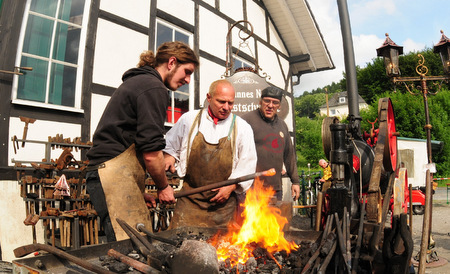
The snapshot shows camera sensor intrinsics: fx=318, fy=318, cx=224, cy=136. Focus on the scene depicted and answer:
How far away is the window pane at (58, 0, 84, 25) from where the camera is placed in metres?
5.00

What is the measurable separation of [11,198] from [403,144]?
1486 centimetres

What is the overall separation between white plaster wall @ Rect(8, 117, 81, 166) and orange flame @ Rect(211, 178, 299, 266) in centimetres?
315

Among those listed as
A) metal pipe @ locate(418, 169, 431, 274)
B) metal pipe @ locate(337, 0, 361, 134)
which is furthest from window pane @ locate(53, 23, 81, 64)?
metal pipe @ locate(418, 169, 431, 274)

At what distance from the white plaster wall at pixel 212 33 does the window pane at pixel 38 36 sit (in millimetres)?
3569

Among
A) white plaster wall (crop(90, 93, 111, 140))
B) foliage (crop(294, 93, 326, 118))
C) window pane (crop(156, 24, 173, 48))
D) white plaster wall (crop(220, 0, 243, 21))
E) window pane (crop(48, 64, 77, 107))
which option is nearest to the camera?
window pane (crop(48, 64, 77, 107))

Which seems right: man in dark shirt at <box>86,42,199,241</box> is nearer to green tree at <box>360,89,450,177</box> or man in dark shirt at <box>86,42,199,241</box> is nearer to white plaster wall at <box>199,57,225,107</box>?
white plaster wall at <box>199,57,225,107</box>

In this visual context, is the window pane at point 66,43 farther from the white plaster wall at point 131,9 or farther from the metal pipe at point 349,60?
the metal pipe at point 349,60

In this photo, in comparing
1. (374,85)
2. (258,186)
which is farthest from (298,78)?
(374,85)

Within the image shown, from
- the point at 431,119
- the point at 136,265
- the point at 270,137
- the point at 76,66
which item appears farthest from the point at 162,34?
the point at 431,119

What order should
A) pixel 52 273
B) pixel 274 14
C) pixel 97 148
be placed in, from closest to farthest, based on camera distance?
pixel 52 273 < pixel 97 148 < pixel 274 14

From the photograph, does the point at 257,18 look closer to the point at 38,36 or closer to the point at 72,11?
the point at 72,11

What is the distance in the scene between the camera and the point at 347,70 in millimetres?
4750

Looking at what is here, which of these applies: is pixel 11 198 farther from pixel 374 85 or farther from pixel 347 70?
pixel 374 85

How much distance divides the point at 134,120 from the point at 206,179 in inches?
42.5
